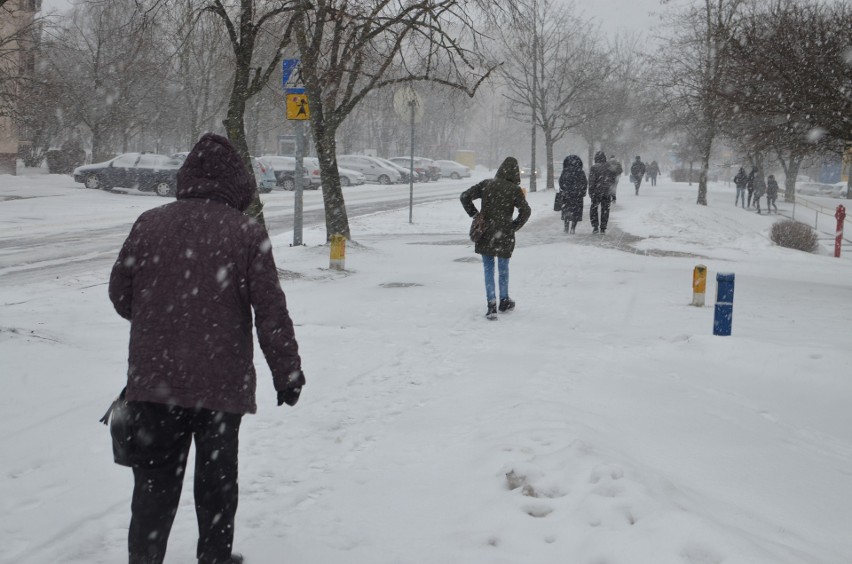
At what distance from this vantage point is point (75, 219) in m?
20.7

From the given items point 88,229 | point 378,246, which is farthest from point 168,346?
point 88,229

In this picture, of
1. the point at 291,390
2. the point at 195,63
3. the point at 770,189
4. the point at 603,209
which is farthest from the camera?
the point at 770,189

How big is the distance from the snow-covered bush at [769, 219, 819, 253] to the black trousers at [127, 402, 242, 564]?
69.3ft

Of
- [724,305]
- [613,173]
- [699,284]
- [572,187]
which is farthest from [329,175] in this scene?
[724,305]

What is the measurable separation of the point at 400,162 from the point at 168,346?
5163 cm

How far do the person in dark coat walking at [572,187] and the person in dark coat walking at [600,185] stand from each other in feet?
0.96

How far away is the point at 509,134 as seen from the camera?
361ft

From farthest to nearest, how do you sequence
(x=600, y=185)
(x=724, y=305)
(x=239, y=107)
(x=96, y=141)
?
(x=96, y=141) < (x=600, y=185) < (x=239, y=107) < (x=724, y=305)

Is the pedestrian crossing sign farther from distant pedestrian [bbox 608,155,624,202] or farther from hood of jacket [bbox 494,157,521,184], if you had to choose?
distant pedestrian [bbox 608,155,624,202]

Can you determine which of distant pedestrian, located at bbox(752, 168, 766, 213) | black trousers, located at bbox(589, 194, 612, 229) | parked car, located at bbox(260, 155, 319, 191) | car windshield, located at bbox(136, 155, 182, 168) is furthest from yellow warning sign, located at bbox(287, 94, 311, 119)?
distant pedestrian, located at bbox(752, 168, 766, 213)

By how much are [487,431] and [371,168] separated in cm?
4166

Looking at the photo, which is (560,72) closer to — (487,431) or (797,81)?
(797,81)

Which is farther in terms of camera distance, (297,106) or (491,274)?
(297,106)

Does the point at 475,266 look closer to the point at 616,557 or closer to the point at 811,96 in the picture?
the point at 811,96
